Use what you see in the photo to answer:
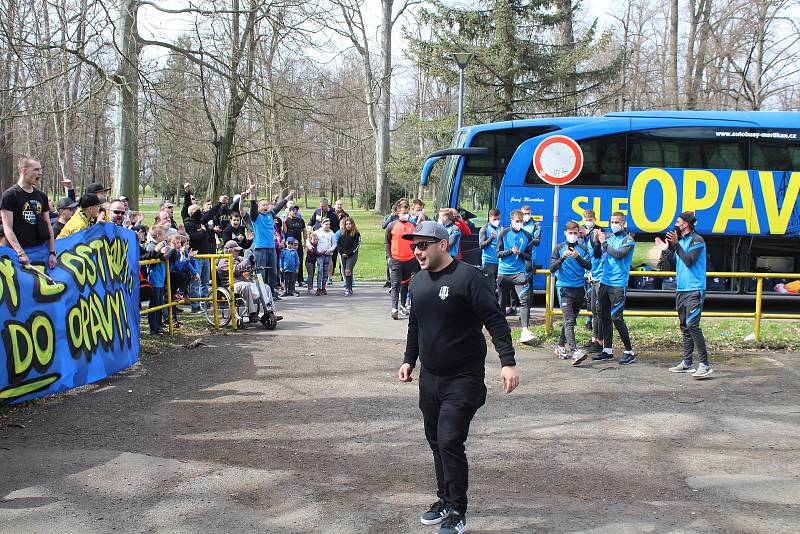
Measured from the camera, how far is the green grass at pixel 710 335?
38.1ft

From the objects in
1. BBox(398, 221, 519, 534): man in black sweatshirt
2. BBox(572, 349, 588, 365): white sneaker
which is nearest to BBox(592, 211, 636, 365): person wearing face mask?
BBox(572, 349, 588, 365): white sneaker

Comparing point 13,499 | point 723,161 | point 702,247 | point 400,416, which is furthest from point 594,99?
point 13,499

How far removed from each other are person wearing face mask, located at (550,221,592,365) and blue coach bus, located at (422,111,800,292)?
17.1 feet

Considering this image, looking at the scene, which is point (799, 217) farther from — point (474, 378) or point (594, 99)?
point (594, 99)

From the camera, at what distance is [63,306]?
8.05 m

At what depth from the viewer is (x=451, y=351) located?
199 inches

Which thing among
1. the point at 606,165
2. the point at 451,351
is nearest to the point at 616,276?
the point at 451,351

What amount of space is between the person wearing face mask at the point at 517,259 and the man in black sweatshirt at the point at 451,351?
6881 mm

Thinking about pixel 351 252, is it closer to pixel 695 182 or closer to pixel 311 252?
pixel 311 252

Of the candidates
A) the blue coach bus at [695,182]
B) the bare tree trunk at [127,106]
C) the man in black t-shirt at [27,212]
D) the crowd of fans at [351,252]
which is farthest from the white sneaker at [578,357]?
the bare tree trunk at [127,106]

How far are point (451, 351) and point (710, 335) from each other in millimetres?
8432

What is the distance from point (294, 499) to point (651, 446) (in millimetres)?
3207

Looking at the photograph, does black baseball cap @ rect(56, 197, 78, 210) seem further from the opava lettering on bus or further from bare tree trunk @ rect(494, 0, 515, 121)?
bare tree trunk @ rect(494, 0, 515, 121)

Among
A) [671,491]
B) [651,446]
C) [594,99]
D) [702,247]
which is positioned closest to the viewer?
[671,491]
